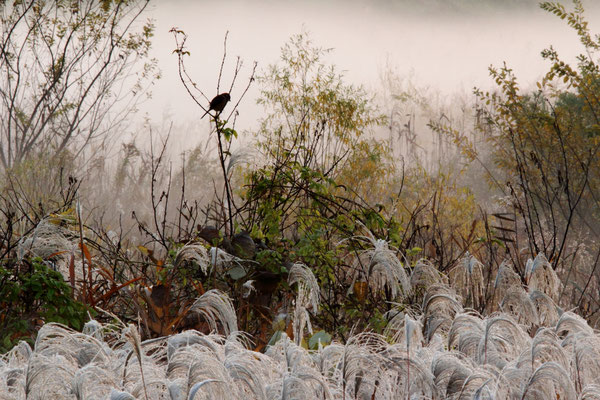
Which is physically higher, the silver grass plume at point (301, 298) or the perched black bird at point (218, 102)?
the perched black bird at point (218, 102)

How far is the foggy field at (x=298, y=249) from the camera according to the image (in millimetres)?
2264

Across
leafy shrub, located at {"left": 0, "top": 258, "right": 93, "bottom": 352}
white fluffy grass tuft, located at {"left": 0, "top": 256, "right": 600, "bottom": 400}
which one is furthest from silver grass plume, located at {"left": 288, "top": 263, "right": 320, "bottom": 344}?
leafy shrub, located at {"left": 0, "top": 258, "right": 93, "bottom": 352}

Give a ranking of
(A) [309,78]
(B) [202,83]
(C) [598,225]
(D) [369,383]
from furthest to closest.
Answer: (B) [202,83]
(C) [598,225]
(A) [309,78]
(D) [369,383]

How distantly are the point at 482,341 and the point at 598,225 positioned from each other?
9.78 metres

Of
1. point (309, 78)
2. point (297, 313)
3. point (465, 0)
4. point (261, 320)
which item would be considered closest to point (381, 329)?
point (261, 320)

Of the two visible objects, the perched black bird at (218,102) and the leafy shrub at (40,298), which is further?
the perched black bird at (218,102)

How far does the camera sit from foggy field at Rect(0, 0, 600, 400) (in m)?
2.26

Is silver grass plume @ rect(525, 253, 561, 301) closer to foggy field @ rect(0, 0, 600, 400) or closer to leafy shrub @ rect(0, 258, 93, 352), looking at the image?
foggy field @ rect(0, 0, 600, 400)

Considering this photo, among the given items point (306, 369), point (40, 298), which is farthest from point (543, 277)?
point (40, 298)

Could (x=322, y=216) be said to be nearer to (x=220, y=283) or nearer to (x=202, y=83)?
(x=220, y=283)

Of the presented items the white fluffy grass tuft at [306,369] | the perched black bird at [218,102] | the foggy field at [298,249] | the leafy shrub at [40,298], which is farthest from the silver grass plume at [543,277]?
the leafy shrub at [40,298]

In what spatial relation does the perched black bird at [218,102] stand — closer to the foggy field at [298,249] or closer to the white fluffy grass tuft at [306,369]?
the foggy field at [298,249]

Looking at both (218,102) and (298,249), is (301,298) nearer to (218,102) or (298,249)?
(298,249)

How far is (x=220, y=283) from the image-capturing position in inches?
152
